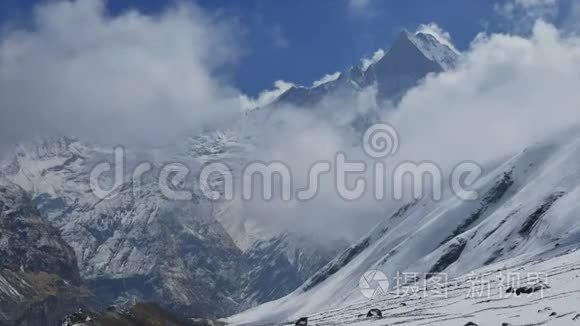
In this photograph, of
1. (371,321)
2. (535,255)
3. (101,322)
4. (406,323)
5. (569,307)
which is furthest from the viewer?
(535,255)

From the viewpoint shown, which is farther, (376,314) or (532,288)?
(376,314)

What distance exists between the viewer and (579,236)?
19150 centimetres

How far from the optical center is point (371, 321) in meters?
99.8

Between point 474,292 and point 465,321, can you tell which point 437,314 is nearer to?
point 465,321

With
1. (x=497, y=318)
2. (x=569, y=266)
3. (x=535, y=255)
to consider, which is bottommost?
(x=497, y=318)

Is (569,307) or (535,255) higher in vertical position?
(535,255)

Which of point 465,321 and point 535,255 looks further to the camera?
point 535,255

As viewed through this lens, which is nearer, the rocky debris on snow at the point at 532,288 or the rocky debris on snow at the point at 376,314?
the rocky debris on snow at the point at 532,288

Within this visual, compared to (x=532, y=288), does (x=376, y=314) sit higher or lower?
lower

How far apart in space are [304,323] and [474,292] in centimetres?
2419

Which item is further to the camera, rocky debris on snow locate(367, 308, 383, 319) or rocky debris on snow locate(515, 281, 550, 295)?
rocky debris on snow locate(367, 308, 383, 319)

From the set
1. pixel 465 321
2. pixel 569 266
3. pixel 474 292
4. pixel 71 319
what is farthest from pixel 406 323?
pixel 71 319

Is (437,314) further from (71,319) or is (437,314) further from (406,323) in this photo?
(71,319)

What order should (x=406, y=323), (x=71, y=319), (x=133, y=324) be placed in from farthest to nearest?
(x=133, y=324), (x=71, y=319), (x=406, y=323)
